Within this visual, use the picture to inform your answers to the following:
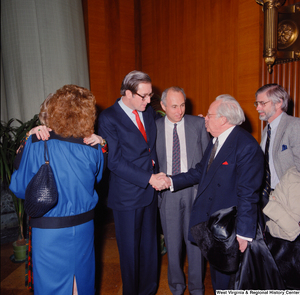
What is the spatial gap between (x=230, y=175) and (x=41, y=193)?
1111mm

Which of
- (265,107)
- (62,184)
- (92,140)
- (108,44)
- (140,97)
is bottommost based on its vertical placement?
(62,184)

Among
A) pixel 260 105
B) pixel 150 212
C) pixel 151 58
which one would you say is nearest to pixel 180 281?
pixel 150 212

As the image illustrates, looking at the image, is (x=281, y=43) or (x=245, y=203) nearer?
(x=245, y=203)

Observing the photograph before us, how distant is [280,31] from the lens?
259 centimetres

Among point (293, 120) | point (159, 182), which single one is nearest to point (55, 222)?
point (159, 182)

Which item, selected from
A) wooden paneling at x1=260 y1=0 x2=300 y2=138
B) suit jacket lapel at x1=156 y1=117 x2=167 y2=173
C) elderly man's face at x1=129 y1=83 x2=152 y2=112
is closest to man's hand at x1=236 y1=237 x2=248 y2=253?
suit jacket lapel at x1=156 y1=117 x2=167 y2=173

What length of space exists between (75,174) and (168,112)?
101cm

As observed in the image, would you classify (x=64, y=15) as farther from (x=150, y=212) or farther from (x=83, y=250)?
(x=83, y=250)

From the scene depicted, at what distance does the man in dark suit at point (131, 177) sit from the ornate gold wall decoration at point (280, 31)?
1.51 metres

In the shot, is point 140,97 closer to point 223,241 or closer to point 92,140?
point 92,140

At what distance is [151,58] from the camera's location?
13.5 ft

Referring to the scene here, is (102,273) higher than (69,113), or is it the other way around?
(69,113)

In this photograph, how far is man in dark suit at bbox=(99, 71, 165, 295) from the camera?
190 centimetres

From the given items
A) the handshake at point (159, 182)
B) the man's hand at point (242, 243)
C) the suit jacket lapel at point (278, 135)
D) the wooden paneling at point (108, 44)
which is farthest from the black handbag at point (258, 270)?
the wooden paneling at point (108, 44)
